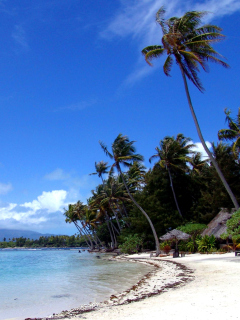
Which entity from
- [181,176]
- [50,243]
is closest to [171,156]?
[181,176]

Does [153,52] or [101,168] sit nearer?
[153,52]

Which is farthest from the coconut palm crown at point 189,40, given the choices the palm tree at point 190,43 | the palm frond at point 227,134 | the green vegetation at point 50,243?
the green vegetation at point 50,243

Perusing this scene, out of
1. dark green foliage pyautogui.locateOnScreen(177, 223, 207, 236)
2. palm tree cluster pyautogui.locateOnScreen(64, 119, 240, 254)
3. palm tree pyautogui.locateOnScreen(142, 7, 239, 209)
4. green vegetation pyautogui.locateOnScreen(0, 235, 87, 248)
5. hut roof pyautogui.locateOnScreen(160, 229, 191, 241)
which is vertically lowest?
green vegetation pyautogui.locateOnScreen(0, 235, 87, 248)

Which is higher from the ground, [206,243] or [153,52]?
[153,52]

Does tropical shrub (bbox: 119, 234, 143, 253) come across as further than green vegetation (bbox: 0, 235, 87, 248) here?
No

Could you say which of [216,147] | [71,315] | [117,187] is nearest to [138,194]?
[117,187]

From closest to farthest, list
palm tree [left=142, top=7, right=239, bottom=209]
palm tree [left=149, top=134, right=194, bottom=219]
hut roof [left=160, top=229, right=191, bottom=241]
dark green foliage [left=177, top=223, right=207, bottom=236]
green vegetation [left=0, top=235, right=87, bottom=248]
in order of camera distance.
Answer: palm tree [left=142, top=7, right=239, bottom=209] < hut roof [left=160, top=229, right=191, bottom=241] < dark green foliage [left=177, top=223, right=207, bottom=236] < palm tree [left=149, top=134, right=194, bottom=219] < green vegetation [left=0, top=235, right=87, bottom=248]

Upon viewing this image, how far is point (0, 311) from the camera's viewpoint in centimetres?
755

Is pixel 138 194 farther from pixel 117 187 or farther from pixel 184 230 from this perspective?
pixel 184 230

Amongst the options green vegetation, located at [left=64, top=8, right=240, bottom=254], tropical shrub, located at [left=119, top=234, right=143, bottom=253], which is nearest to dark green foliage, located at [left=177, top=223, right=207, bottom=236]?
green vegetation, located at [left=64, top=8, right=240, bottom=254]

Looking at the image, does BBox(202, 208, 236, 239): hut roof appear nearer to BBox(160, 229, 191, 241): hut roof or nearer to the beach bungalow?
the beach bungalow

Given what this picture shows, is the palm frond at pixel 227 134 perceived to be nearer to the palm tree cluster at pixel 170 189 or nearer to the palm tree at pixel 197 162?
the palm tree cluster at pixel 170 189

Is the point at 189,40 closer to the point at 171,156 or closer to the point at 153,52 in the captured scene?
→ the point at 153,52

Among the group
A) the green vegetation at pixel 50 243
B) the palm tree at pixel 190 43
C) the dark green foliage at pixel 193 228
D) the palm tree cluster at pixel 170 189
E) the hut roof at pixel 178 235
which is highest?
the palm tree at pixel 190 43
